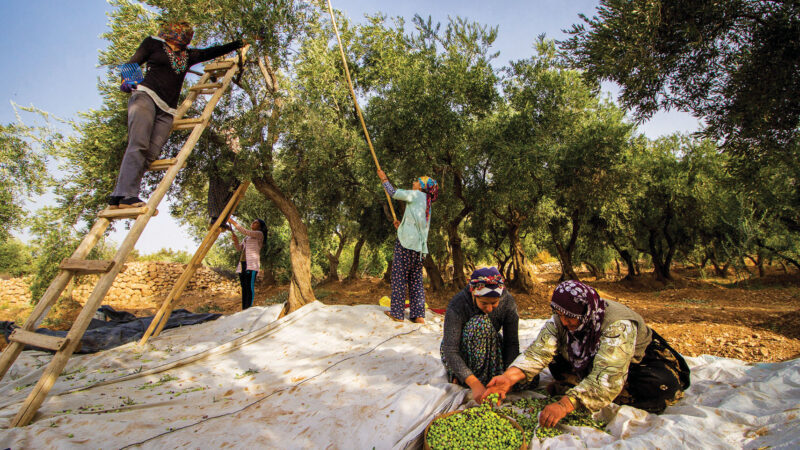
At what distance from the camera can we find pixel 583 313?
8.79ft

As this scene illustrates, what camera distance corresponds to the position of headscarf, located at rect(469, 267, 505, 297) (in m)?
3.17

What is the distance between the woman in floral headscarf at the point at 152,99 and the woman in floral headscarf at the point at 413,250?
120 inches

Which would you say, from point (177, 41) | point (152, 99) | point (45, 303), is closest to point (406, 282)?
point (152, 99)

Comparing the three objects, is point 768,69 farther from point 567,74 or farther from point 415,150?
point 415,150

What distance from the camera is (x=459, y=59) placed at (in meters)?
9.12

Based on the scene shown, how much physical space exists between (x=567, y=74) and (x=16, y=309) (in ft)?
74.4

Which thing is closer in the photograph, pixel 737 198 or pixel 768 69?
pixel 768 69

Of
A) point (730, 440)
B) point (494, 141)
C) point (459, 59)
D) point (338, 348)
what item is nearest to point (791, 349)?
point (730, 440)

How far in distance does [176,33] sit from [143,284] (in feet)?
60.5

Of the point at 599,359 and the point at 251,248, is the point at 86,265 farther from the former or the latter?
the point at 251,248

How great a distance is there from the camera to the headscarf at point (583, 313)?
267 cm

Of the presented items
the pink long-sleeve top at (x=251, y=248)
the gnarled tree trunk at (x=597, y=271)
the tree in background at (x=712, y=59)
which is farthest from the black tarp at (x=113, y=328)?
the gnarled tree trunk at (x=597, y=271)

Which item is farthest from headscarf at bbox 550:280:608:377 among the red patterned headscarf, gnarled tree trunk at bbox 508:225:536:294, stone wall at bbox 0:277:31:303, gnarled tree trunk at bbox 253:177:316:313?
stone wall at bbox 0:277:31:303

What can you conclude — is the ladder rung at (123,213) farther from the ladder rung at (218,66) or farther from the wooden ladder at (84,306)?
the ladder rung at (218,66)
